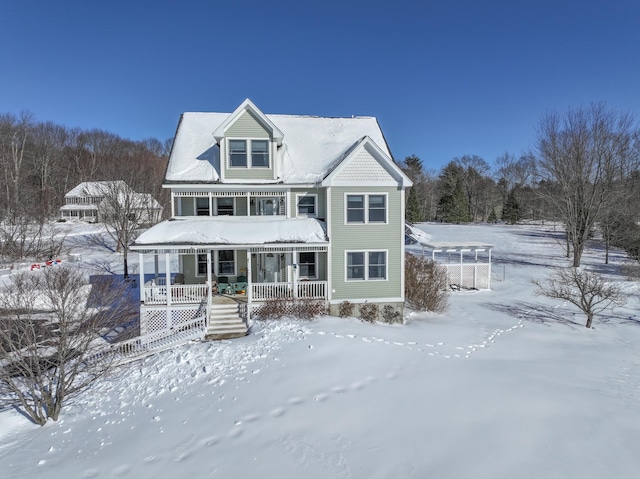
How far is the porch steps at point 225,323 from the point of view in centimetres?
1329

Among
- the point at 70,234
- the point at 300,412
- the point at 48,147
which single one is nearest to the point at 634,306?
the point at 300,412

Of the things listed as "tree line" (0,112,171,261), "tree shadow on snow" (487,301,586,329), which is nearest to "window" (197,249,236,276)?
"tree shadow on snow" (487,301,586,329)

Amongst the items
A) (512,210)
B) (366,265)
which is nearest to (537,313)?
(366,265)

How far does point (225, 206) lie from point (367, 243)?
23.0ft

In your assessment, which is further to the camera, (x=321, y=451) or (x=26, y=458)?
(x=26, y=458)

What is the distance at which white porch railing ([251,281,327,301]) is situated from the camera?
1478 centimetres

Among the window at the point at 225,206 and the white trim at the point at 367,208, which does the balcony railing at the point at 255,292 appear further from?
the window at the point at 225,206

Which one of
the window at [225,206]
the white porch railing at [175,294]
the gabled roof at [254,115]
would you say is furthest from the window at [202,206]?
the white porch railing at [175,294]

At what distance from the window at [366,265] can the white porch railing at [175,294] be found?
19.7ft

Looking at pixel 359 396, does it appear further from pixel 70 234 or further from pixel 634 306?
pixel 70 234

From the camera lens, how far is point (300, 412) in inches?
306

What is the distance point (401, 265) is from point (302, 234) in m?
4.43

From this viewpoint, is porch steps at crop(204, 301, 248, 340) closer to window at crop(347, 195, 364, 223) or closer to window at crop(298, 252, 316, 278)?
window at crop(298, 252, 316, 278)

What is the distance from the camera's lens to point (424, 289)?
678 inches
